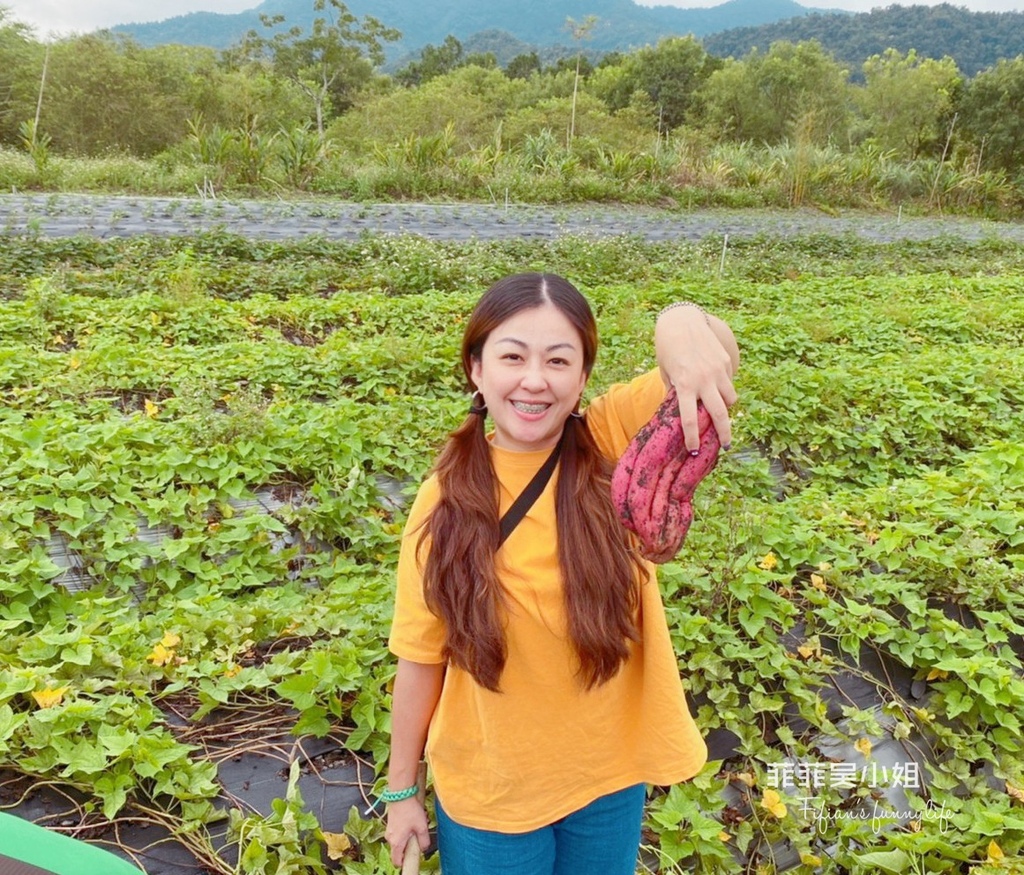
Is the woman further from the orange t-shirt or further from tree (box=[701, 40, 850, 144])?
tree (box=[701, 40, 850, 144])

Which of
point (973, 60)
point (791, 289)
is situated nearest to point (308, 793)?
point (791, 289)

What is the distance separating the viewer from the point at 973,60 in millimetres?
70500

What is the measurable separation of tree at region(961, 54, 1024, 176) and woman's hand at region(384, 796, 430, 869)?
3140cm

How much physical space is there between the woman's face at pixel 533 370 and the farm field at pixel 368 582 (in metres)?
1.27

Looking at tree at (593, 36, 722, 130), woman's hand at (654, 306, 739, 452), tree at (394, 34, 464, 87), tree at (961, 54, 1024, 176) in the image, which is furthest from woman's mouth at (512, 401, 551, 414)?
tree at (394, 34, 464, 87)

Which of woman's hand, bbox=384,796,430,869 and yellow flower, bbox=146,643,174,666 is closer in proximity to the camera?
woman's hand, bbox=384,796,430,869

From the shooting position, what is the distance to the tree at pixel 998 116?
1034 inches

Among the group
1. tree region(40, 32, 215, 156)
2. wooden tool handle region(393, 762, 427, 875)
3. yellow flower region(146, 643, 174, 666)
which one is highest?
tree region(40, 32, 215, 156)

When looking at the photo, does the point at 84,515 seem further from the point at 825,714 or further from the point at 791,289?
the point at 791,289

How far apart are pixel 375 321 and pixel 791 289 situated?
498cm

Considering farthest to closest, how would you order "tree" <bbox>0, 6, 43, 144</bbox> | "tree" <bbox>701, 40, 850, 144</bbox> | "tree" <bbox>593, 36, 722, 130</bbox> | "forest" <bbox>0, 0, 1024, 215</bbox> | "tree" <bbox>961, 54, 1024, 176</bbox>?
1. "tree" <bbox>593, 36, 722, 130</bbox>
2. "tree" <bbox>701, 40, 850, 144</bbox>
3. "tree" <bbox>961, 54, 1024, 176</bbox>
4. "tree" <bbox>0, 6, 43, 144</bbox>
5. "forest" <bbox>0, 0, 1024, 215</bbox>

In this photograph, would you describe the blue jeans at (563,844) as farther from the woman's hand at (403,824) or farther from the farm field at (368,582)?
the farm field at (368,582)

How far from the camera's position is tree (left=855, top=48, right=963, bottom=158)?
27.9 meters

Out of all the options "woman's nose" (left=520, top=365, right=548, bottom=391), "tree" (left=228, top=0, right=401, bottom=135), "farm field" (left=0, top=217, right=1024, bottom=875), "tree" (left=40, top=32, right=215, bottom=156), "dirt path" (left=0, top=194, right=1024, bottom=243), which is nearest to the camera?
"woman's nose" (left=520, top=365, right=548, bottom=391)
